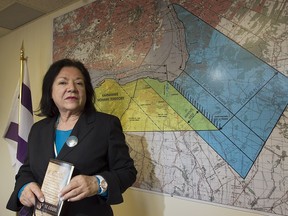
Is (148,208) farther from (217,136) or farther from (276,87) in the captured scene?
(276,87)

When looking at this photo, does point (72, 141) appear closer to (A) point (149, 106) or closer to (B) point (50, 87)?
(B) point (50, 87)

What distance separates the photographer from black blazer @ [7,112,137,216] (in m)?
1.12

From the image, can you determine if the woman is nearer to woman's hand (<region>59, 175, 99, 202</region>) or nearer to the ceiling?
woman's hand (<region>59, 175, 99, 202</region>)

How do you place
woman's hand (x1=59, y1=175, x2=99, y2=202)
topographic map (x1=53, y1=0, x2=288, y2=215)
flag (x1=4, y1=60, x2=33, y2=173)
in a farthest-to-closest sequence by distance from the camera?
flag (x1=4, y1=60, x2=33, y2=173)
topographic map (x1=53, y1=0, x2=288, y2=215)
woman's hand (x1=59, y1=175, x2=99, y2=202)

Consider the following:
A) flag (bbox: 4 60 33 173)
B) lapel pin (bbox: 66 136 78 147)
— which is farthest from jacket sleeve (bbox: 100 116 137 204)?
flag (bbox: 4 60 33 173)

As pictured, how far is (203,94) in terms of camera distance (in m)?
1.43

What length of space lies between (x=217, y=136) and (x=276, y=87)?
36 centimetres

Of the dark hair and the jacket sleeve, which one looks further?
the dark hair

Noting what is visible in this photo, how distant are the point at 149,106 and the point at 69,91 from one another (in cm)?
54

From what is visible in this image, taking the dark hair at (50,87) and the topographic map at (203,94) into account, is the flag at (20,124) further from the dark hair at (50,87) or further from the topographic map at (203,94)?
the dark hair at (50,87)

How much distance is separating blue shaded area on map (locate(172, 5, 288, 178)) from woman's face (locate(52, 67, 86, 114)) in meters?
0.54

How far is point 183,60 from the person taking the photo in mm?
1514

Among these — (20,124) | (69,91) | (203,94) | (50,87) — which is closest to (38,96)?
(20,124)

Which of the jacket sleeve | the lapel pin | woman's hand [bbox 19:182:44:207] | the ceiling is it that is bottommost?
woman's hand [bbox 19:182:44:207]
